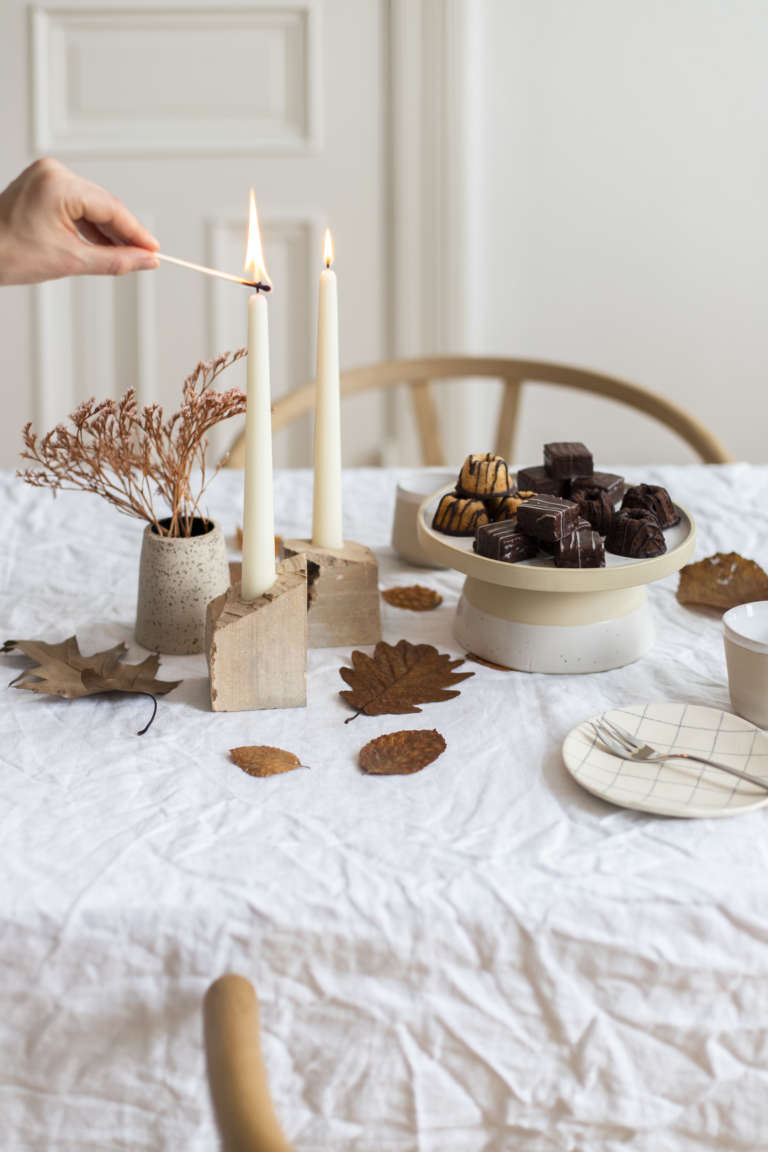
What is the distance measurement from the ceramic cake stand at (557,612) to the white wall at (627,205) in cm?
165

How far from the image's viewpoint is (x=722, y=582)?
0.99 metres

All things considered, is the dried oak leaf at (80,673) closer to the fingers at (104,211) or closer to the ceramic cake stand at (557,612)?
the ceramic cake stand at (557,612)

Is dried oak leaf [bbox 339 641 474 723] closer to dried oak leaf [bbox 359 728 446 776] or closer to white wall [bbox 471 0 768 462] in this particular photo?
dried oak leaf [bbox 359 728 446 776]

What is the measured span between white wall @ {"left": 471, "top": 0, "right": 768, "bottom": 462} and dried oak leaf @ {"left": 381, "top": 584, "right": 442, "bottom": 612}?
Answer: 153 centimetres

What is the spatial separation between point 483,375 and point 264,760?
1180 mm

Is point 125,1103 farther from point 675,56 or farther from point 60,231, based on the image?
point 675,56

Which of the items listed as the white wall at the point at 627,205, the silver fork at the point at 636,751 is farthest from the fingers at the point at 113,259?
the white wall at the point at 627,205

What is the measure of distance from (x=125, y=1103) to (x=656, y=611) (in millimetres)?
598

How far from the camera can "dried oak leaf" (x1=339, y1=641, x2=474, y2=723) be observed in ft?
2.65

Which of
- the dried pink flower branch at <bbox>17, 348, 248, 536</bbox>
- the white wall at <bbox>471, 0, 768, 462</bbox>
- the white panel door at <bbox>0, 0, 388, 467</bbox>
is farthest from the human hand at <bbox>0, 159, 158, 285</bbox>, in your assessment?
the white wall at <bbox>471, 0, 768, 462</bbox>

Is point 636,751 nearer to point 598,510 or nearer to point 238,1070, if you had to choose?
point 598,510

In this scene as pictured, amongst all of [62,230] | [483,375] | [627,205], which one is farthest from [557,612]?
[627,205]

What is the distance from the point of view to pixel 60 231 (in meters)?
1.03

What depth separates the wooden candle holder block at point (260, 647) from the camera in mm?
774
